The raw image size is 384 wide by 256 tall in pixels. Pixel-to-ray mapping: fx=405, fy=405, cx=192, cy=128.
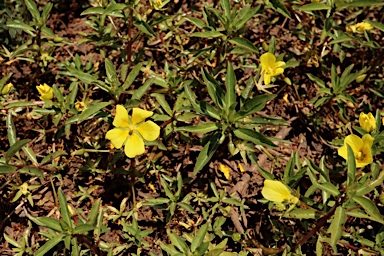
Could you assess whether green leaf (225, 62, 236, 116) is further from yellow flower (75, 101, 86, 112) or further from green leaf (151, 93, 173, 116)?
yellow flower (75, 101, 86, 112)

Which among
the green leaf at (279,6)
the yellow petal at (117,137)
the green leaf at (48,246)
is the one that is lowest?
the green leaf at (48,246)

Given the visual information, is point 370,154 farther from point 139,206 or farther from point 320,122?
point 139,206

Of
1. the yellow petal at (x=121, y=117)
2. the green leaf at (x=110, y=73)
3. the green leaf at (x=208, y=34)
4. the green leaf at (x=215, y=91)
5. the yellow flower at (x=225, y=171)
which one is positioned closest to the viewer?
the yellow petal at (x=121, y=117)

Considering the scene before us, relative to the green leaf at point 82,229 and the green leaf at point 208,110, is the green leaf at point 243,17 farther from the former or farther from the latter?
the green leaf at point 82,229

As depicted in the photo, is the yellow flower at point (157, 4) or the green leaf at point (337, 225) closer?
the green leaf at point (337, 225)

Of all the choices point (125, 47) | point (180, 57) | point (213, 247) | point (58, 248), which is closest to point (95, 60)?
point (125, 47)

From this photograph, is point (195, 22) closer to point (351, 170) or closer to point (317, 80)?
point (317, 80)

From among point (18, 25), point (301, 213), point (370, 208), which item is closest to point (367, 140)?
point (370, 208)

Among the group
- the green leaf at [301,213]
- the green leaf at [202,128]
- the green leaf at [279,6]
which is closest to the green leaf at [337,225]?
the green leaf at [301,213]
